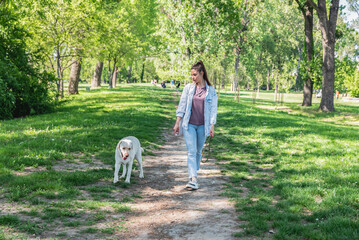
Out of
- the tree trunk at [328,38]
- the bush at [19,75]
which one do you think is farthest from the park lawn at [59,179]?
the tree trunk at [328,38]

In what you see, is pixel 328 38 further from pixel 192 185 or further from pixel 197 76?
pixel 192 185

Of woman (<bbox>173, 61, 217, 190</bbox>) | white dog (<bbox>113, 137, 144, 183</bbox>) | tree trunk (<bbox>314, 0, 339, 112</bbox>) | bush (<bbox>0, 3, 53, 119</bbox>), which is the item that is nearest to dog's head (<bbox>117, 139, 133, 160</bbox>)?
white dog (<bbox>113, 137, 144, 183</bbox>)

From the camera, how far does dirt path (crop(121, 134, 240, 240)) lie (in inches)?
186

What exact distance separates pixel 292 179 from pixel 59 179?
17.5 ft

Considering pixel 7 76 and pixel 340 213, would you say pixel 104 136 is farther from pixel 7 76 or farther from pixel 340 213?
pixel 340 213

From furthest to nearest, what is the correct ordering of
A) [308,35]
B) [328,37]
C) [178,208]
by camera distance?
1. [308,35]
2. [328,37]
3. [178,208]

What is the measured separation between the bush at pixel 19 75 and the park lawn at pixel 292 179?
32.3 ft

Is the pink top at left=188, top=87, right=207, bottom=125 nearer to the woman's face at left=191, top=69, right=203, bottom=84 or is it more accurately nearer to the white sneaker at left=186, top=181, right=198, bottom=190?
the woman's face at left=191, top=69, right=203, bottom=84

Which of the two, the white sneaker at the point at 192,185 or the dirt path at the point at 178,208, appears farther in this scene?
the white sneaker at the point at 192,185

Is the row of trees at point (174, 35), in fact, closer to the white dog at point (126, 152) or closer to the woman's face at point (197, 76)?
the woman's face at point (197, 76)

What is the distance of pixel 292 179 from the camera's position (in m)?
7.33

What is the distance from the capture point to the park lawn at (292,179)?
477 centimetres

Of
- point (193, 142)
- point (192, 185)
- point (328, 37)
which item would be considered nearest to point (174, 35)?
point (328, 37)

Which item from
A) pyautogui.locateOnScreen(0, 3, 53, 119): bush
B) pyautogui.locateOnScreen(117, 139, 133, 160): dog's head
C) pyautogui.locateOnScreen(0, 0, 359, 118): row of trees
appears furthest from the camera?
pyautogui.locateOnScreen(0, 0, 359, 118): row of trees
